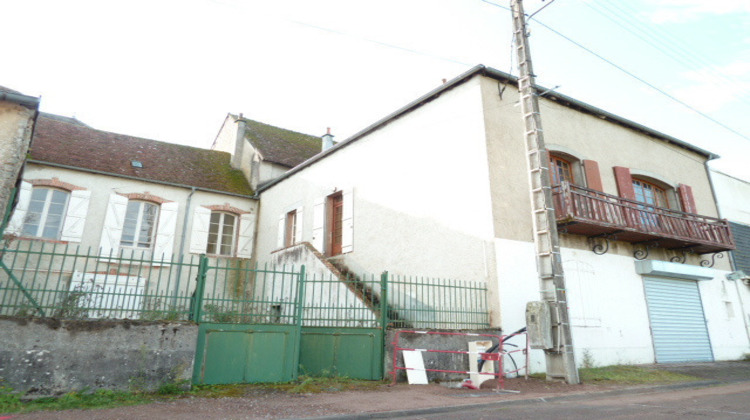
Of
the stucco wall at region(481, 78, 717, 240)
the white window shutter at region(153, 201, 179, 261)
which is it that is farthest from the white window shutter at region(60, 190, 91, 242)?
the stucco wall at region(481, 78, 717, 240)

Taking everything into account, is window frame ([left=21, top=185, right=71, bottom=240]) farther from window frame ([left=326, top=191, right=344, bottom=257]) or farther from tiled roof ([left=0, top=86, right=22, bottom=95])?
window frame ([left=326, top=191, right=344, bottom=257])

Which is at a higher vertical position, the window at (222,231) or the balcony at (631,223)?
the window at (222,231)

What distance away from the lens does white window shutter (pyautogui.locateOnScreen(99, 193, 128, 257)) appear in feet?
46.2

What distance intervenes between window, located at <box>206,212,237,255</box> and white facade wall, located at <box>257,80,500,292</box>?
4127 mm

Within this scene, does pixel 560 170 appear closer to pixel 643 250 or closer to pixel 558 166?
pixel 558 166

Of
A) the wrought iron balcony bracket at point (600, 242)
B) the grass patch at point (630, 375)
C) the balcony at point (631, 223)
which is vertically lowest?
the grass patch at point (630, 375)

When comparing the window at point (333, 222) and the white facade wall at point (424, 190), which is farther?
the window at point (333, 222)

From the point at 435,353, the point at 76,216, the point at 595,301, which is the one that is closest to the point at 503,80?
the point at 595,301

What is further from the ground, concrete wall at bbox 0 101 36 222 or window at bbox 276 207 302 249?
window at bbox 276 207 302 249

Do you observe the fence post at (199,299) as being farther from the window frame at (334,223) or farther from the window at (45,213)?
the window at (45,213)

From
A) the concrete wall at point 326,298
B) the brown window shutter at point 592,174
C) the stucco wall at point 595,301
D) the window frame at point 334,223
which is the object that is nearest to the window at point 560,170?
the brown window shutter at point 592,174

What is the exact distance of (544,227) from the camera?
26.0ft

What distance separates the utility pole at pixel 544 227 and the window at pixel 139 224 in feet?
40.8

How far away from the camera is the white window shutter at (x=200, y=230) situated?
51.4ft
